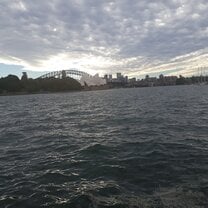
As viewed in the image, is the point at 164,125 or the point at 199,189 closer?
the point at 199,189

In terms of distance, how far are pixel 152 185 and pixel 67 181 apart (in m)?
3.55

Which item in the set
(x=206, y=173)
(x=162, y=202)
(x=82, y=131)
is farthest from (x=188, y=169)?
(x=82, y=131)

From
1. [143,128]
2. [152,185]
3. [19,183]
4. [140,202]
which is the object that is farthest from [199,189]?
[143,128]

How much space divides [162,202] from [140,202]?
0.73m

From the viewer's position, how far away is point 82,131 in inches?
1006

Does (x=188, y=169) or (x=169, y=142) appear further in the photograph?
(x=169, y=142)

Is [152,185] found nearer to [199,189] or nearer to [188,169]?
[199,189]

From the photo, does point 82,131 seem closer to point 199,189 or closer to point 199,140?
point 199,140

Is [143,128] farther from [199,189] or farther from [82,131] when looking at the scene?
[199,189]

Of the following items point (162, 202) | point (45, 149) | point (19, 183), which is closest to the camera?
point (162, 202)

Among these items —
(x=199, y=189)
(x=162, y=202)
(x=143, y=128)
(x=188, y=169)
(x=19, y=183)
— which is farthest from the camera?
(x=143, y=128)

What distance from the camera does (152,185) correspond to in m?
11.6

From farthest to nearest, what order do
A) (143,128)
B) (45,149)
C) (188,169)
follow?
(143,128)
(45,149)
(188,169)

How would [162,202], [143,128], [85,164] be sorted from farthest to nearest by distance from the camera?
1. [143,128]
2. [85,164]
3. [162,202]
